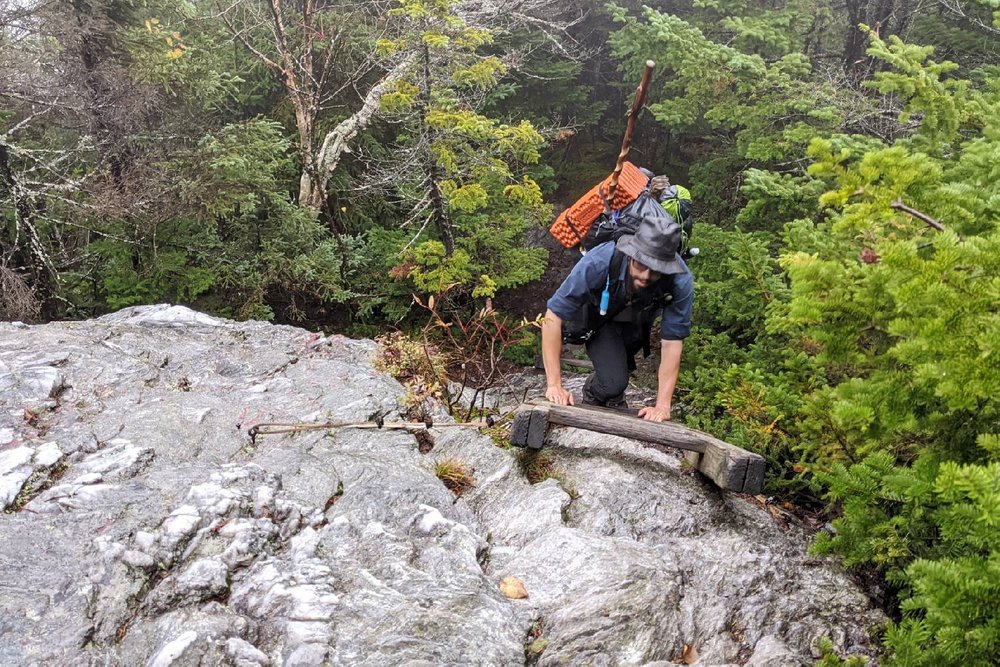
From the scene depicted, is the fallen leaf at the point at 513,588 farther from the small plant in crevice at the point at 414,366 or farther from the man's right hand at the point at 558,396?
the small plant in crevice at the point at 414,366

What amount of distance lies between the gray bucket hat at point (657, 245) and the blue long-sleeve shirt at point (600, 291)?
1.08ft

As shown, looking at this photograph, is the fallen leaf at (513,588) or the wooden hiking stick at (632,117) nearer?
the fallen leaf at (513,588)

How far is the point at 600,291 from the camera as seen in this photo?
16.1 feet

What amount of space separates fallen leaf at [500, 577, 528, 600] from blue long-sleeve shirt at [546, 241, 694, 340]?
82.5 inches

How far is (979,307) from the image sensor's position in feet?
8.62

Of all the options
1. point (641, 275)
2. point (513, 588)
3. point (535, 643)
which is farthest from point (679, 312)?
point (535, 643)

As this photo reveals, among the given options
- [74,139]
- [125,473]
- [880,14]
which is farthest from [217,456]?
[880,14]

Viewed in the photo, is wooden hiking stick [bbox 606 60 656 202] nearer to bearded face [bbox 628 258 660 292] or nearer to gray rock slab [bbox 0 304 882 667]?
bearded face [bbox 628 258 660 292]

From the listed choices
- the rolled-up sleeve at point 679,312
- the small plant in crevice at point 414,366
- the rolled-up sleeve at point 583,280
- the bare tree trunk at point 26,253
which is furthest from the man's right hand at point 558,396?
the bare tree trunk at point 26,253

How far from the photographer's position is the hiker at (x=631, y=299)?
170 inches

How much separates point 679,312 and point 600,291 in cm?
66

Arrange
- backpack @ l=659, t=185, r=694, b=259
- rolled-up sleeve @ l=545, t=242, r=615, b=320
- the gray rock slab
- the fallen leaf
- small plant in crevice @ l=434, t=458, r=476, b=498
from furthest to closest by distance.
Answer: backpack @ l=659, t=185, r=694, b=259 < small plant in crevice @ l=434, t=458, r=476, b=498 < rolled-up sleeve @ l=545, t=242, r=615, b=320 < the fallen leaf < the gray rock slab

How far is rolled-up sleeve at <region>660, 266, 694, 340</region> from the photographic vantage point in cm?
477

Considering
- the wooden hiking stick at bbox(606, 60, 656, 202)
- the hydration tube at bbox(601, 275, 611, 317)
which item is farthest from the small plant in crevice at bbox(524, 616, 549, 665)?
the wooden hiking stick at bbox(606, 60, 656, 202)
